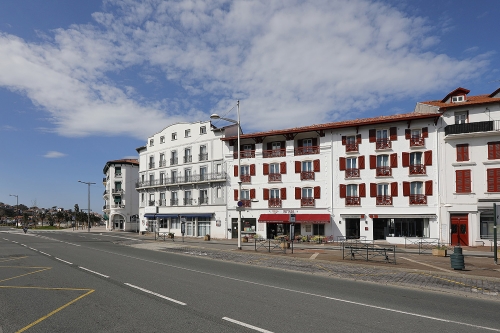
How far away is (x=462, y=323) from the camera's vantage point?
25.6 feet

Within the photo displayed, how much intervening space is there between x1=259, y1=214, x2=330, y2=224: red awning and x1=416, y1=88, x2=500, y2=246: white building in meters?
10.6

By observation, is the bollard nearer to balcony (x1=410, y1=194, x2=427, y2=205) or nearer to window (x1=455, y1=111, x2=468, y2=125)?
balcony (x1=410, y1=194, x2=427, y2=205)

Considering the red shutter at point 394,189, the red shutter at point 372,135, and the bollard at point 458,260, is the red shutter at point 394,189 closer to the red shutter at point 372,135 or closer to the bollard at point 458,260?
the red shutter at point 372,135

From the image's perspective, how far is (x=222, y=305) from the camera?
9070mm

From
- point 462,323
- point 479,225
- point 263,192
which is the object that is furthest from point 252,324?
point 263,192

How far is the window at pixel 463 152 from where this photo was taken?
30531 millimetres

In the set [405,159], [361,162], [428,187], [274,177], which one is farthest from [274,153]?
[428,187]

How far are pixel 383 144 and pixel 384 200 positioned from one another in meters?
5.43

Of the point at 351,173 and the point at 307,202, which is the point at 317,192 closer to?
the point at 307,202

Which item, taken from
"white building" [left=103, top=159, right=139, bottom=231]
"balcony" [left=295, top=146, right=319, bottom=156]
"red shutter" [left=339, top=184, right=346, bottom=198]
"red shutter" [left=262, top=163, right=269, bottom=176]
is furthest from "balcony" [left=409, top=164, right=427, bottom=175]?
"white building" [left=103, top=159, right=139, bottom=231]

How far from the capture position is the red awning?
35.2 meters

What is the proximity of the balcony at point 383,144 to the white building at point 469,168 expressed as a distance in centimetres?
434

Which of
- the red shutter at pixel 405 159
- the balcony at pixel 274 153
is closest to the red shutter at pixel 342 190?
the red shutter at pixel 405 159

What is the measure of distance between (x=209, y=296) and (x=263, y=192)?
29340 millimetres
